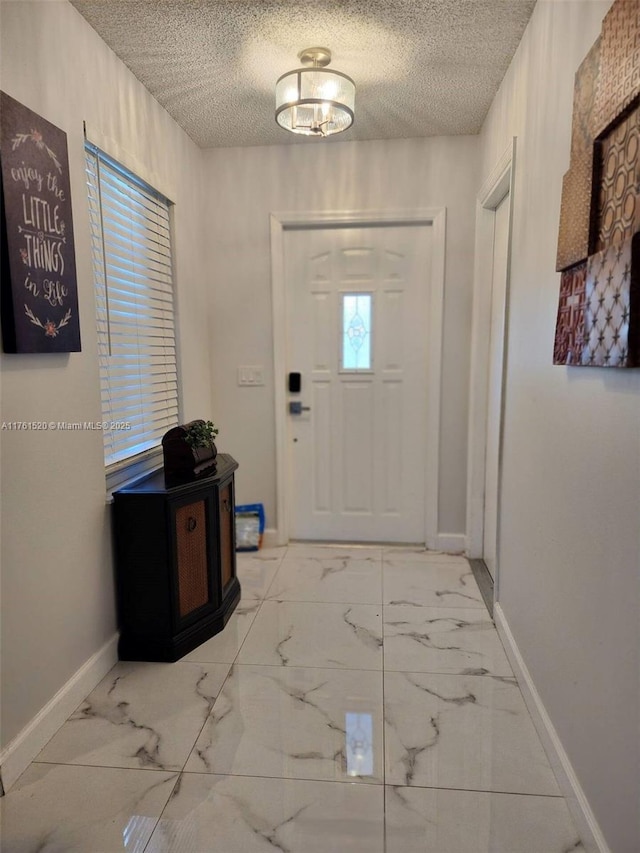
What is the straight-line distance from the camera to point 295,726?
1.80 metres

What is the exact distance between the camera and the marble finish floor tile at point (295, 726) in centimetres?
162

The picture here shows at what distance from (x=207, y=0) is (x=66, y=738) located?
2579 millimetres

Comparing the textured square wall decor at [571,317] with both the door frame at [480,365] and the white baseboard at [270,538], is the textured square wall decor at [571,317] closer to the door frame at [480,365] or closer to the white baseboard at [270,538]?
the door frame at [480,365]

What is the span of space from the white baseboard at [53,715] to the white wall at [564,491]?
1.62 metres

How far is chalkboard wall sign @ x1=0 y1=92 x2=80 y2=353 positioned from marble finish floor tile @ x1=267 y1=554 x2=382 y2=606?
1.70 meters

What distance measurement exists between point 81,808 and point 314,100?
2.59 m

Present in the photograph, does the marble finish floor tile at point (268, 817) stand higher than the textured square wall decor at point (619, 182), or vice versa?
the textured square wall decor at point (619, 182)

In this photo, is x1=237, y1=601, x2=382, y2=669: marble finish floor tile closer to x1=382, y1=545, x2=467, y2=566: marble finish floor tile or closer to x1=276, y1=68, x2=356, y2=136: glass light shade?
x1=382, y1=545, x2=467, y2=566: marble finish floor tile

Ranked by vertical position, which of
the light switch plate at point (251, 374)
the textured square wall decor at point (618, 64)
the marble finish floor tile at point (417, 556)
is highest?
the textured square wall decor at point (618, 64)

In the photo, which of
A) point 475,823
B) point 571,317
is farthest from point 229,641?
point 571,317

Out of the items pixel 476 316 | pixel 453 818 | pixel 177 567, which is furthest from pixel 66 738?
pixel 476 316

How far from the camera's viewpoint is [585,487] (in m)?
1.40

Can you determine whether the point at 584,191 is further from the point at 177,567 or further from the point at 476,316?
the point at 177,567

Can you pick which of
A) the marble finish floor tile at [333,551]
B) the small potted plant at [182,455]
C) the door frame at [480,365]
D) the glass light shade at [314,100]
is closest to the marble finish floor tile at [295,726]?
the small potted plant at [182,455]
